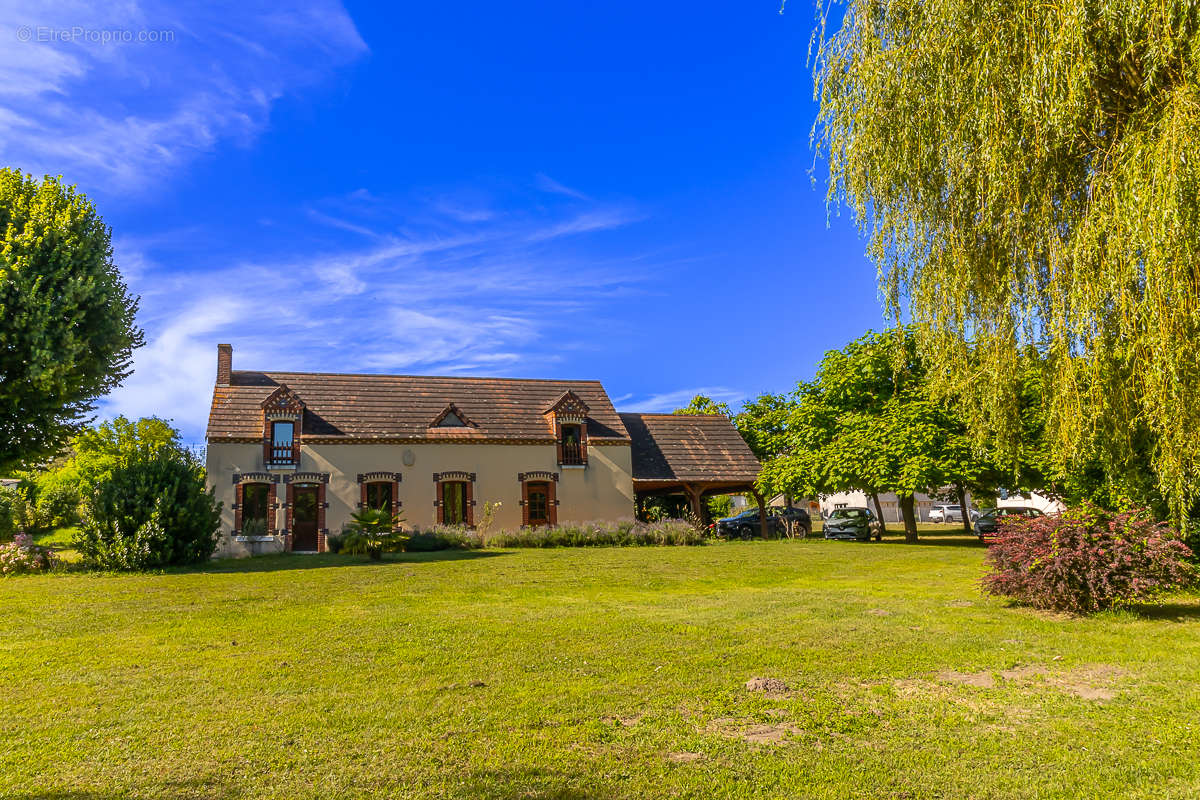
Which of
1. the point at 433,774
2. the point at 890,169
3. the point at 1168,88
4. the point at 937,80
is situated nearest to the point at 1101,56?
the point at 1168,88

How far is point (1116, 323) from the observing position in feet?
27.7

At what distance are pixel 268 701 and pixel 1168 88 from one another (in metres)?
10.6

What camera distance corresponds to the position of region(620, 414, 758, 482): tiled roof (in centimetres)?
2847

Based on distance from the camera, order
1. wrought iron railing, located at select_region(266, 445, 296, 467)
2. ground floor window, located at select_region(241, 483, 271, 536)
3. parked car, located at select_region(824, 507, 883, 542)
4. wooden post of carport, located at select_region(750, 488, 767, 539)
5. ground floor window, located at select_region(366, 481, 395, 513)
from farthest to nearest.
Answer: wooden post of carport, located at select_region(750, 488, 767, 539), parked car, located at select_region(824, 507, 883, 542), ground floor window, located at select_region(366, 481, 395, 513), wrought iron railing, located at select_region(266, 445, 296, 467), ground floor window, located at select_region(241, 483, 271, 536)

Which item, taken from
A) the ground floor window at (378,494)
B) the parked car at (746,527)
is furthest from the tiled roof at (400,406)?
the parked car at (746,527)

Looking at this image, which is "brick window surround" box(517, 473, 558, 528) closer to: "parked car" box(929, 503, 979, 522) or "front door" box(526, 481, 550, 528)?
"front door" box(526, 481, 550, 528)

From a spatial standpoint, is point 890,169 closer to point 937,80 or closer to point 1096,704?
point 937,80

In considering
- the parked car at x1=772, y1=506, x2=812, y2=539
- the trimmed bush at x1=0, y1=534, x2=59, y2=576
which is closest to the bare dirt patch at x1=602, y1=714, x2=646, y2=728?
the trimmed bush at x1=0, y1=534, x2=59, y2=576

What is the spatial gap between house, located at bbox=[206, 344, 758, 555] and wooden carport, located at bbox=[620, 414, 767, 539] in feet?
0.23

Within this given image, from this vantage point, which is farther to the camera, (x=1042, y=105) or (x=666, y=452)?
(x=666, y=452)

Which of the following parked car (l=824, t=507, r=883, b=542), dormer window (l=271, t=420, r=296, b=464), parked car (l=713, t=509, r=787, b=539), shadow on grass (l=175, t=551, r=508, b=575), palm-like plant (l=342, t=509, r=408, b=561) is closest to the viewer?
shadow on grass (l=175, t=551, r=508, b=575)

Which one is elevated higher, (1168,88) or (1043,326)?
(1168,88)

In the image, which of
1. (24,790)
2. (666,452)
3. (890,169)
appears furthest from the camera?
(666,452)

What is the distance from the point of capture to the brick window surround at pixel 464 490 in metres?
25.3
